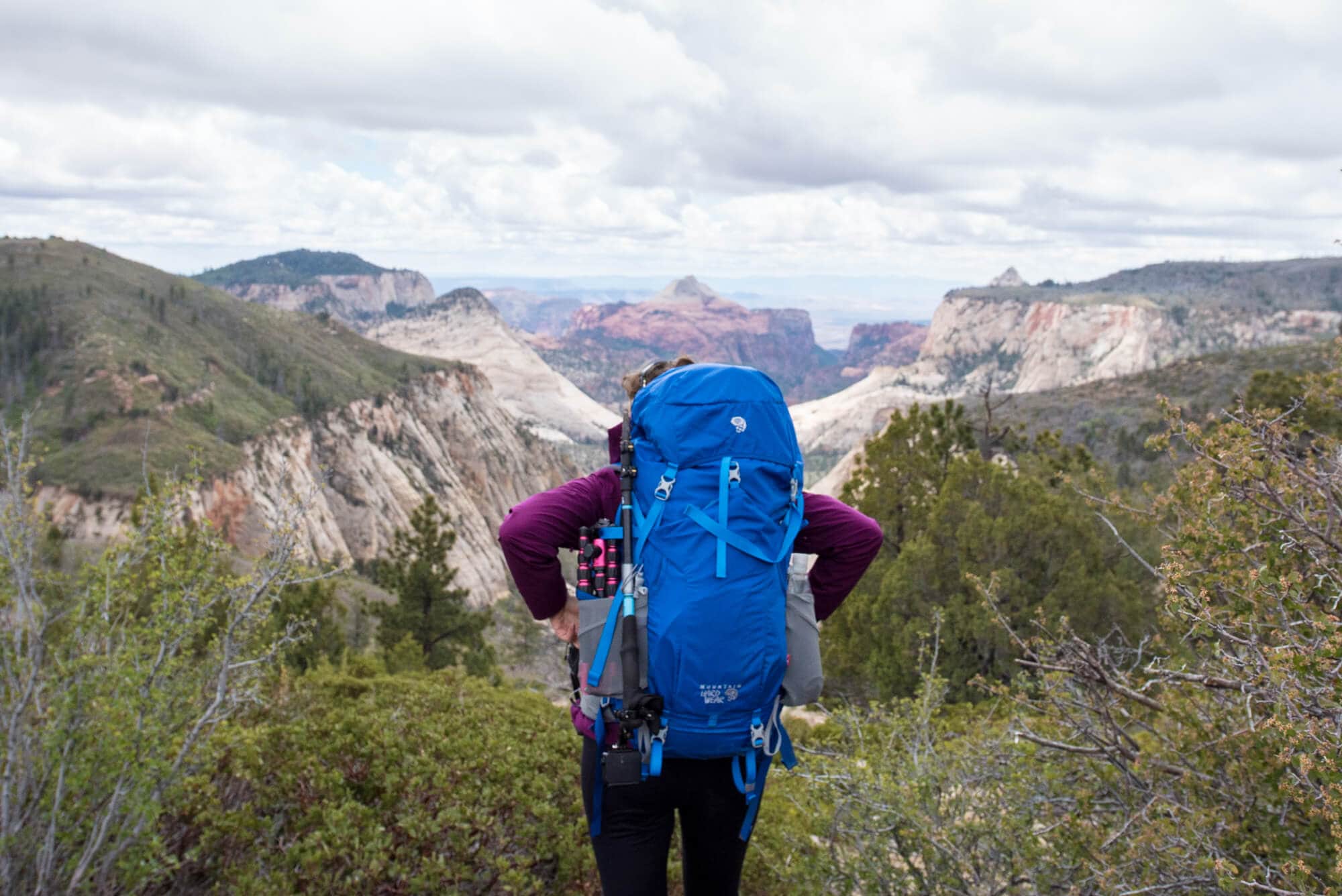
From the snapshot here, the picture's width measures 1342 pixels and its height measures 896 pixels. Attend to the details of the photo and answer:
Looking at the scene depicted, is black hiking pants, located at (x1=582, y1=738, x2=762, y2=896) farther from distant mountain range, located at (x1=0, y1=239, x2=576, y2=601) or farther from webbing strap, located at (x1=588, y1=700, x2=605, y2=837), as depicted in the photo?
distant mountain range, located at (x1=0, y1=239, x2=576, y2=601)

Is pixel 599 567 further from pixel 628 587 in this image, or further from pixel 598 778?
pixel 598 778

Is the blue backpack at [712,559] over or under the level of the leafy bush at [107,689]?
over

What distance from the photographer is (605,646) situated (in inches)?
107

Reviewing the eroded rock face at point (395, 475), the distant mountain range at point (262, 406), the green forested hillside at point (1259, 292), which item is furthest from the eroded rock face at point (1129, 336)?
the eroded rock face at point (395, 475)

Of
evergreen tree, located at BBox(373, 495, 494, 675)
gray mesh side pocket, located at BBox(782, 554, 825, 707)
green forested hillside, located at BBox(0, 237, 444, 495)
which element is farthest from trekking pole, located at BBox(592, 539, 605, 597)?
green forested hillside, located at BBox(0, 237, 444, 495)

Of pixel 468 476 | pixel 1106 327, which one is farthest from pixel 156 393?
pixel 1106 327

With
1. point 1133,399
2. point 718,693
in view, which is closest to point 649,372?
point 718,693

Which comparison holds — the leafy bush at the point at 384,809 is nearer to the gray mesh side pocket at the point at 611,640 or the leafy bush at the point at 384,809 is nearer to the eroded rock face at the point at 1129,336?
the gray mesh side pocket at the point at 611,640

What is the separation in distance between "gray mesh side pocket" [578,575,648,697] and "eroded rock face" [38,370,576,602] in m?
38.5

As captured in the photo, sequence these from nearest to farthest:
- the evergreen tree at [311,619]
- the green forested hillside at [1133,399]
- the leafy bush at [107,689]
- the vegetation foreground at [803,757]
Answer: the vegetation foreground at [803,757]
the leafy bush at [107,689]
the evergreen tree at [311,619]
the green forested hillside at [1133,399]

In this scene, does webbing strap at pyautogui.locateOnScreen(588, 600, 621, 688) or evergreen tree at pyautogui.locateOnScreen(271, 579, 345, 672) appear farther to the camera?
evergreen tree at pyautogui.locateOnScreen(271, 579, 345, 672)

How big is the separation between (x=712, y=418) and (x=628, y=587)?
597 millimetres

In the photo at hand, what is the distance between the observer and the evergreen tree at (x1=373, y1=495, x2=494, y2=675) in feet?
67.2

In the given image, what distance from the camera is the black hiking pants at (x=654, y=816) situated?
9.32ft
